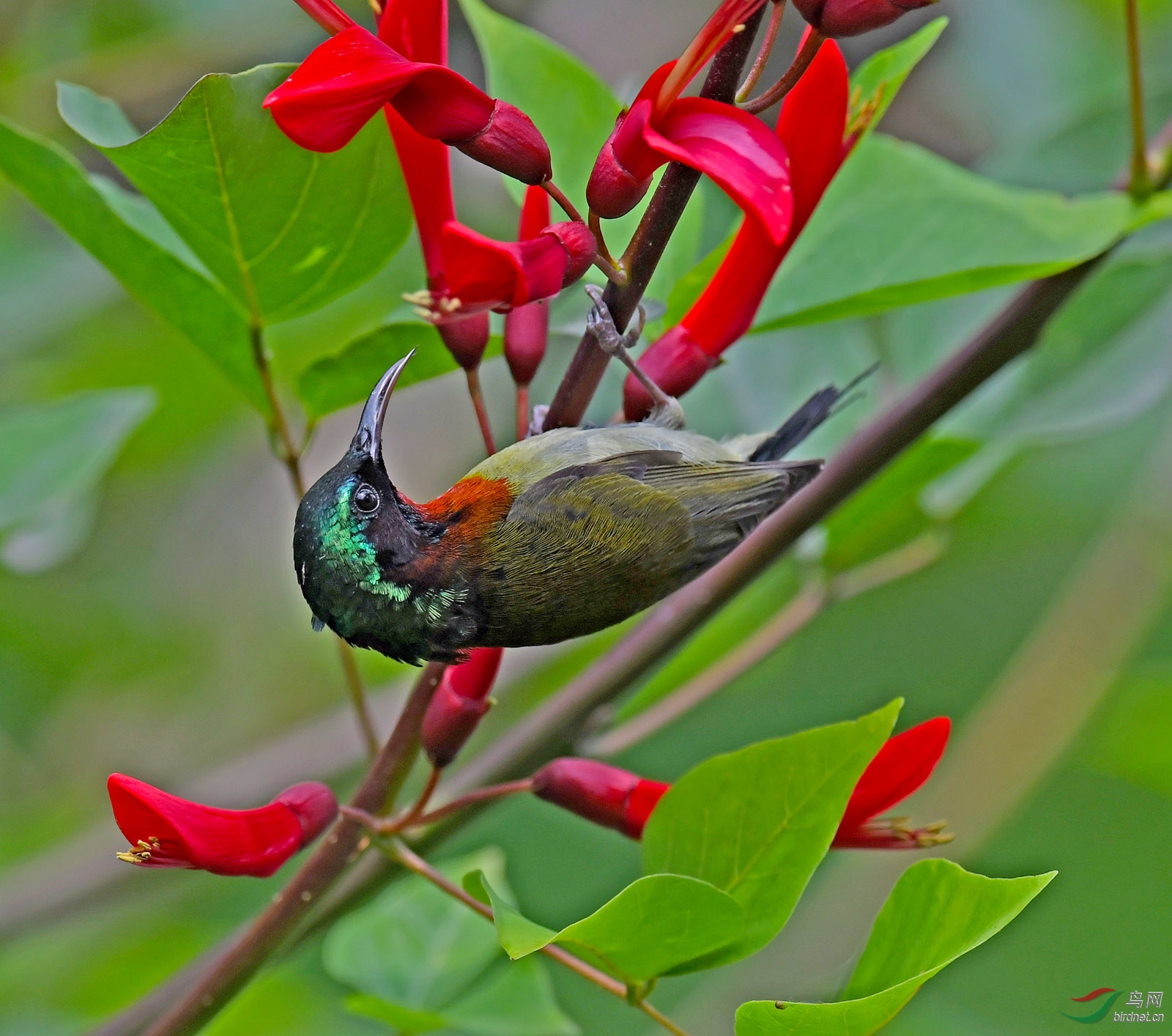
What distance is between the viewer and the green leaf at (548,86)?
74.3 inches

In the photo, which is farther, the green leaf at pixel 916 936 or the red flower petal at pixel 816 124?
the red flower petal at pixel 816 124

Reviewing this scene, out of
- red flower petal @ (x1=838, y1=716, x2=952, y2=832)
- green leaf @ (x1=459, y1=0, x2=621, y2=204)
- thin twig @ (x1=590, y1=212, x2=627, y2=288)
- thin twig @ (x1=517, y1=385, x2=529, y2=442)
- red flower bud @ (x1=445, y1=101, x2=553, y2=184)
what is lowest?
red flower petal @ (x1=838, y1=716, x2=952, y2=832)

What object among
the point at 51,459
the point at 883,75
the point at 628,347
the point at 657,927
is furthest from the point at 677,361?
the point at 51,459

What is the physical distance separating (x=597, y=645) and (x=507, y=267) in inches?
66.9

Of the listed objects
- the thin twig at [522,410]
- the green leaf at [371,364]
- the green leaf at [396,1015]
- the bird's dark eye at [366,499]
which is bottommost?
the green leaf at [396,1015]

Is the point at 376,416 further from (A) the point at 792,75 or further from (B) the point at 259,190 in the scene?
(A) the point at 792,75

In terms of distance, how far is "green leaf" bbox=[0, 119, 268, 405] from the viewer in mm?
1555

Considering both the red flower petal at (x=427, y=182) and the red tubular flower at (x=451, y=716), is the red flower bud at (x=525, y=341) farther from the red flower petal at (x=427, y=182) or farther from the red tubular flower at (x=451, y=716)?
the red tubular flower at (x=451, y=716)

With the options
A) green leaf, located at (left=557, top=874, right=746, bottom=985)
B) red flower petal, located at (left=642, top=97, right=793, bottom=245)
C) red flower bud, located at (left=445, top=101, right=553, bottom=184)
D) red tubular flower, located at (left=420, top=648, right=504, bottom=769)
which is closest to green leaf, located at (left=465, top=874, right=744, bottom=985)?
green leaf, located at (left=557, top=874, right=746, bottom=985)

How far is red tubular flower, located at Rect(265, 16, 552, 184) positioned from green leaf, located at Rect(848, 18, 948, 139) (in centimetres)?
50

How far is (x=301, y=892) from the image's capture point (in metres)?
1.42

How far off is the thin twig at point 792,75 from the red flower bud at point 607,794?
789 mm

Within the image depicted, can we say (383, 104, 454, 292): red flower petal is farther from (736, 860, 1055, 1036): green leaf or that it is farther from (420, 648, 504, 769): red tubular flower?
(736, 860, 1055, 1036): green leaf

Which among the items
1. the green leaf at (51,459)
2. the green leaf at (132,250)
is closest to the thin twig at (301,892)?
the green leaf at (132,250)
